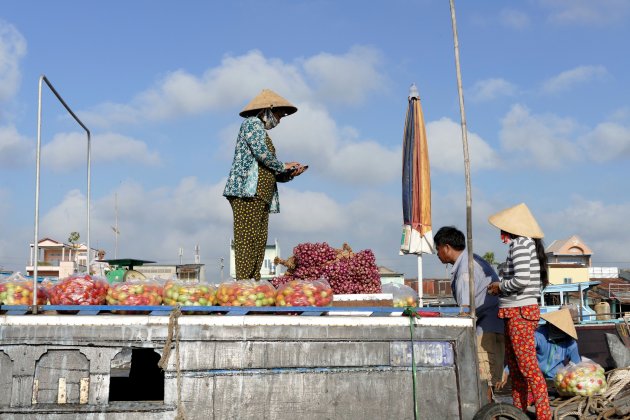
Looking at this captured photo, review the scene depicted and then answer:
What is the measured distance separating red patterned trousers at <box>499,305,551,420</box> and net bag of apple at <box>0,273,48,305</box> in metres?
3.24

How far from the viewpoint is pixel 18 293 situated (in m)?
3.92

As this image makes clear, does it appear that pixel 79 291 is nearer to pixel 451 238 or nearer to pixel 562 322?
pixel 451 238

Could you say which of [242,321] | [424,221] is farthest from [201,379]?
[424,221]

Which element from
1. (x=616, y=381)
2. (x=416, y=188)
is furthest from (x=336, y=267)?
(x=416, y=188)

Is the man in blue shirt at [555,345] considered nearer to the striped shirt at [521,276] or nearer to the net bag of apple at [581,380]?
the net bag of apple at [581,380]

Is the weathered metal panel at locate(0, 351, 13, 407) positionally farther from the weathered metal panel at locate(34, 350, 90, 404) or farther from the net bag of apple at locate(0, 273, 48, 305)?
the net bag of apple at locate(0, 273, 48, 305)

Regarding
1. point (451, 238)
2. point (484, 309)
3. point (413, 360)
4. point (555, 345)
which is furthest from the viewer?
point (555, 345)

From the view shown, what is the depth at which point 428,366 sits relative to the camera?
387 cm

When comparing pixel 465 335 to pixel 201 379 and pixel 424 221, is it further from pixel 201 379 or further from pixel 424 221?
pixel 424 221

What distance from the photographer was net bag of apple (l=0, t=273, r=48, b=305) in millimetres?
3891

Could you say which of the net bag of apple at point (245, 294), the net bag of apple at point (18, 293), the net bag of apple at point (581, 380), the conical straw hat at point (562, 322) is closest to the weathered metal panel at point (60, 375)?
the net bag of apple at point (18, 293)

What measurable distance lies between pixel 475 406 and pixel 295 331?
4.03 ft

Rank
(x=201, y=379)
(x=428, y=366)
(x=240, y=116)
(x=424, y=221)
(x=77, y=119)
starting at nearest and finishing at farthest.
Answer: (x=201, y=379) → (x=428, y=366) → (x=77, y=119) → (x=240, y=116) → (x=424, y=221)

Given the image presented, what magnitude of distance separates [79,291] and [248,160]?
5.92 feet
